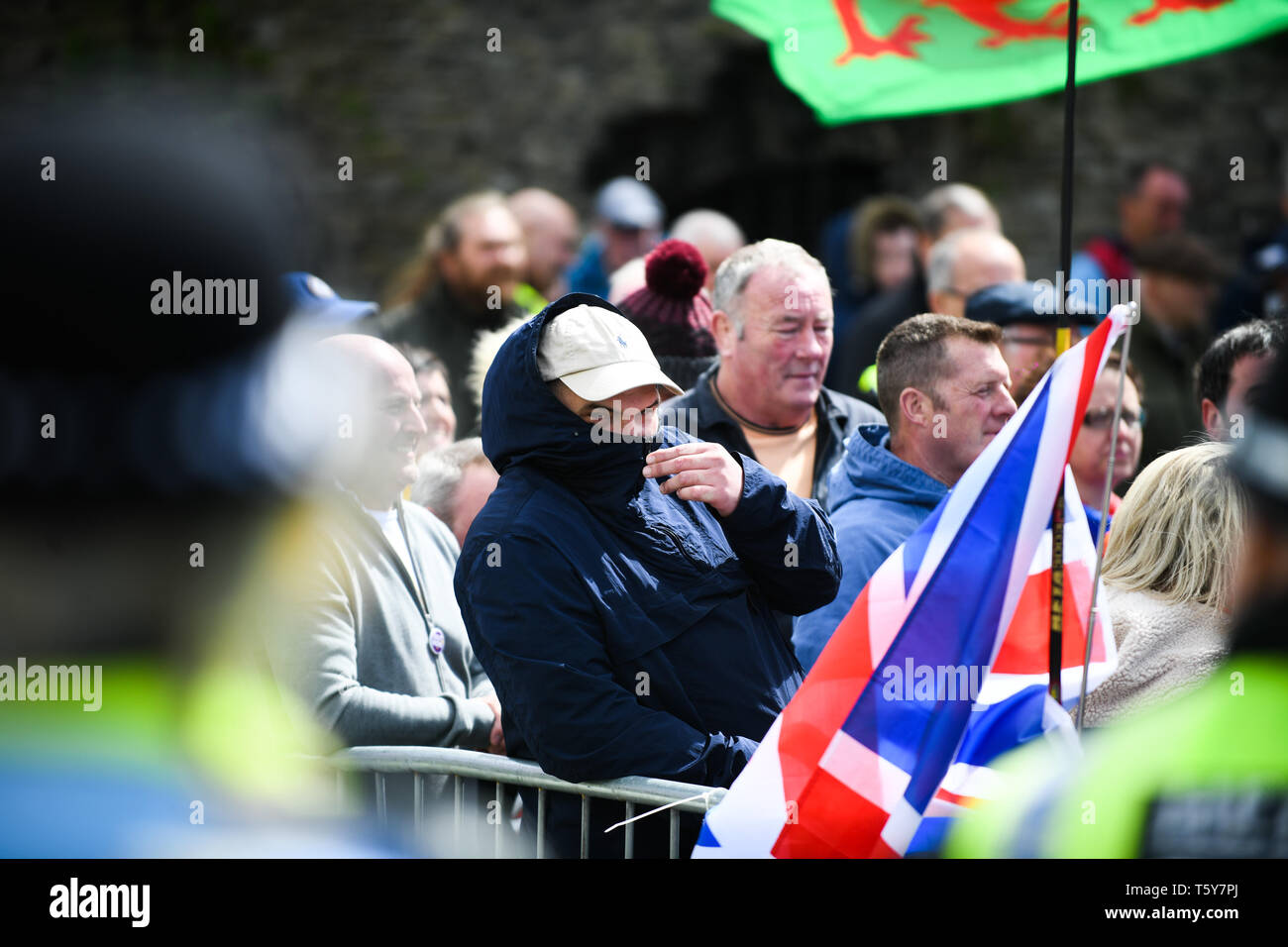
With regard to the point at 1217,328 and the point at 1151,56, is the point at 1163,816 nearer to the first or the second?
the point at 1151,56

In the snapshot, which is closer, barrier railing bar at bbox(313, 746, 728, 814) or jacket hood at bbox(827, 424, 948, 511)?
barrier railing bar at bbox(313, 746, 728, 814)

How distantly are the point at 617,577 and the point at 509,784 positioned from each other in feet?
1.53

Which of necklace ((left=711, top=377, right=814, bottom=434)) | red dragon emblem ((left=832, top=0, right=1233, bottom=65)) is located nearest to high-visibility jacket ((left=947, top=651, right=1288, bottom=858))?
necklace ((left=711, top=377, right=814, bottom=434))

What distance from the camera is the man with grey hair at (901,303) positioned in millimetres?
6270

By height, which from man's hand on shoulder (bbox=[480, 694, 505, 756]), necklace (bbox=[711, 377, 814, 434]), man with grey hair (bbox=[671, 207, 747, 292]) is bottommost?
man's hand on shoulder (bbox=[480, 694, 505, 756])

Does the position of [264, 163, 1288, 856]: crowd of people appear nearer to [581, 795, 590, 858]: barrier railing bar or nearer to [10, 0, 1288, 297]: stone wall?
[581, 795, 590, 858]: barrier railing bar

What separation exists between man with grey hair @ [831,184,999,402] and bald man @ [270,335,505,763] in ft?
6.87

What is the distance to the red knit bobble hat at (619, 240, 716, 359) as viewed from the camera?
4637 millimetres

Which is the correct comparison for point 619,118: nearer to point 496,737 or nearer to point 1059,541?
point 496,737

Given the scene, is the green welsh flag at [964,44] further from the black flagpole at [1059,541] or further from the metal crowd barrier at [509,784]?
the metal crowd barrier at [509,784]

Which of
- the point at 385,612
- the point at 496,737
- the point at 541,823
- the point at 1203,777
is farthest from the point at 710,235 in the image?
the point at 1203,777

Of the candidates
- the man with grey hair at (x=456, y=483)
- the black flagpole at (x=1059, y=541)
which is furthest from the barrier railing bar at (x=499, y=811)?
the man with grey hair at (x=456, y=483)

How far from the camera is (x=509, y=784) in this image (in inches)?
114
